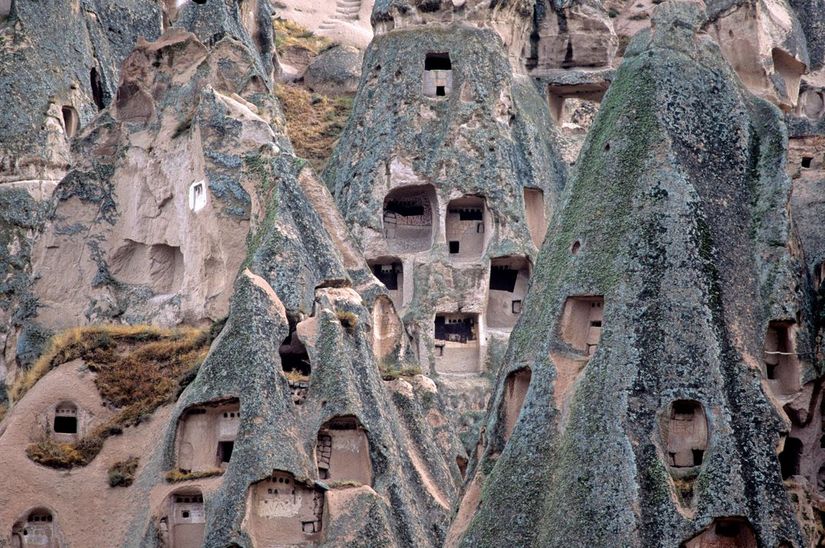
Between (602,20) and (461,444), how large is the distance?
16.8 m

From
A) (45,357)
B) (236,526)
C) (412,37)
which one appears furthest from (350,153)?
(236,526)

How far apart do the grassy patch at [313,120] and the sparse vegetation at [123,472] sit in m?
17.5

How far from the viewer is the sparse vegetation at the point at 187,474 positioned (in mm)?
41875

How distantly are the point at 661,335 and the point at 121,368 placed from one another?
37.1ft

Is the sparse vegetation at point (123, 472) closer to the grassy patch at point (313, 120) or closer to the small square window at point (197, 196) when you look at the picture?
the small square window at point (197, 196)

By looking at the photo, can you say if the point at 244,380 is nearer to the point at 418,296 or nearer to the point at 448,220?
the point at 418,296

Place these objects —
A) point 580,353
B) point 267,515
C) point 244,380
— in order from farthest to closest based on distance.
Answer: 1. point 244,380
2. point 267,515
3. point 580,353

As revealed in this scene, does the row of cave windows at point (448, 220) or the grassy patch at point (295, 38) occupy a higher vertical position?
the grassy patch at point (295, 38)

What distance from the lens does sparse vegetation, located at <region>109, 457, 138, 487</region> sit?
43.6 m

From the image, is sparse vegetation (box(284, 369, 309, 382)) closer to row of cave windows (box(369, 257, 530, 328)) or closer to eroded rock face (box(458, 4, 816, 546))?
eroded rock face (box(458, 4, 816, 546))

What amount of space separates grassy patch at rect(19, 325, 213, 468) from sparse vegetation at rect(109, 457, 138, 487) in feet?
Answer: 1.85

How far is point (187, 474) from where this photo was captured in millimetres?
42062

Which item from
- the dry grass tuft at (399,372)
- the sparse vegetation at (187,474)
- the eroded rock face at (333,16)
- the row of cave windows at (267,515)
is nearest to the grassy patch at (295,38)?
the eroded rock face at (333,16)

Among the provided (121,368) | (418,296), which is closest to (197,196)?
(121,368)
